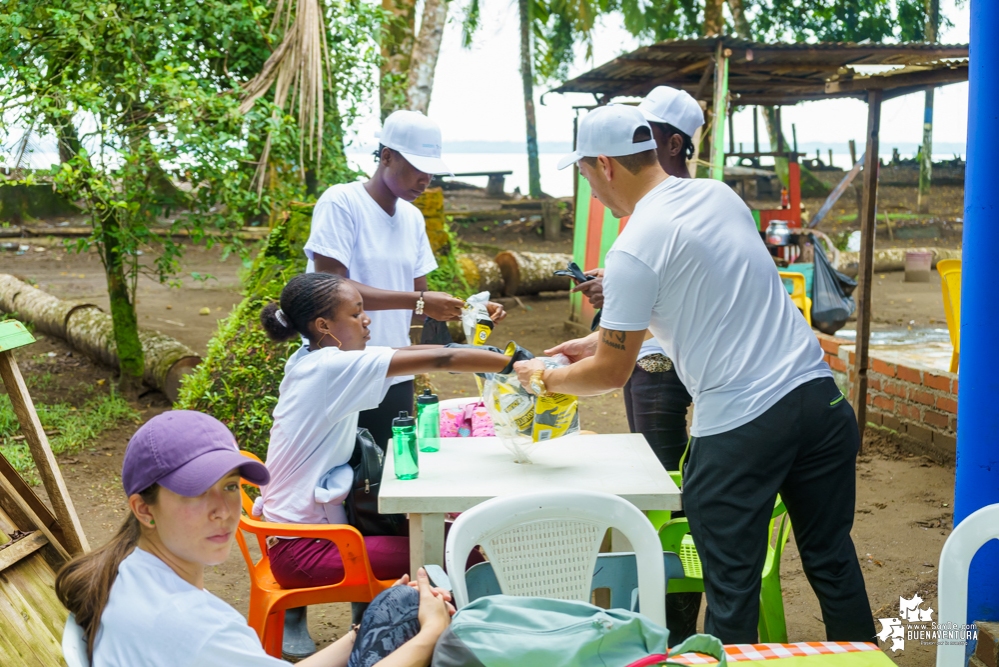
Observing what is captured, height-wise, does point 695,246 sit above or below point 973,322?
above

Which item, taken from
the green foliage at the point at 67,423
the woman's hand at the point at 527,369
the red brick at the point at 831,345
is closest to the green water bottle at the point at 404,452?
the woman's hand at the point at 527,369

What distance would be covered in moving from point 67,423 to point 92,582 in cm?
501

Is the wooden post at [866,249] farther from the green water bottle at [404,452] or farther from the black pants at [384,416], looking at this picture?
the green water bottle at [404,452]

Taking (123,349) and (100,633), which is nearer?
(100,633)

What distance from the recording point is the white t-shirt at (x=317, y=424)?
109 inches

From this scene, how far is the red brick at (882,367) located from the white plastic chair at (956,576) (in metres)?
4.03

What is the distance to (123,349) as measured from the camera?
6879 mm

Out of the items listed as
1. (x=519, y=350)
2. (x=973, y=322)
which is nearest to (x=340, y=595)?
(x=519, y=350)

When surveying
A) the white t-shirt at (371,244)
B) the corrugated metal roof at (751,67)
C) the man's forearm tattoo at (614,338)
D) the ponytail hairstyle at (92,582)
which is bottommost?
the ponytail hairstyle at (92,582)

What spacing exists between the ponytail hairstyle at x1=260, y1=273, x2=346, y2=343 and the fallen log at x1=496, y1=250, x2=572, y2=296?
849 centimetres

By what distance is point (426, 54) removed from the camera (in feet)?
28.4

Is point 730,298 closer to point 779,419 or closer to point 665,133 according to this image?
point 779,419

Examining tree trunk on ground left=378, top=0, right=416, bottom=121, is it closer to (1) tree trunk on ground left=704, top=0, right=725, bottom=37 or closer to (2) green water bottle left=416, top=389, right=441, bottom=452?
(2) green water bottle left=416, top=389, right=441, bottom=452

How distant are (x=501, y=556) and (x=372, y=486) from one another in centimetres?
63
